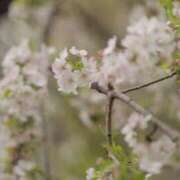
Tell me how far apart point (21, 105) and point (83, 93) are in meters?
1.11

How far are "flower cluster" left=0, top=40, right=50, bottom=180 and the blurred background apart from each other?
0.46 m

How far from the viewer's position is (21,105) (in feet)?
8.10

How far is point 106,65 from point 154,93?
63.6 inches

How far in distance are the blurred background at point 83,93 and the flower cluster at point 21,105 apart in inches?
18.2

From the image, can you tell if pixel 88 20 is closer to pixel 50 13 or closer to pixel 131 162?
pixel 50 13

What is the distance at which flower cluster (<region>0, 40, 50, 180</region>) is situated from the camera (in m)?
2.32

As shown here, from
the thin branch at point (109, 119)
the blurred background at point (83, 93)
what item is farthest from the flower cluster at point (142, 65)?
the blurred background at point (83, 93)

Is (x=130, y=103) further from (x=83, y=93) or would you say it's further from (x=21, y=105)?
(x=83, y=93)

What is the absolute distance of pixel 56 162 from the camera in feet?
15.4

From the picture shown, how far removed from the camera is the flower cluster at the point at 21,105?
7.61 feet

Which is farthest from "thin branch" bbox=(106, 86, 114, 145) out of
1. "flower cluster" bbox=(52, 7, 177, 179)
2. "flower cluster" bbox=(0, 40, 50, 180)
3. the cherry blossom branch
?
"flower cluster" bbox=(0, 40, 50, 180)

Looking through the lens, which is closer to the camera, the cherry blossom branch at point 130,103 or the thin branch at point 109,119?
the thin branch at point 109,119

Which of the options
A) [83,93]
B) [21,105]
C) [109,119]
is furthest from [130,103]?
[83,93]

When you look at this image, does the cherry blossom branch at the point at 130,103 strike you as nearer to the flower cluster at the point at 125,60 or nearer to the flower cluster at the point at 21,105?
the flower cluster at the point at 125,60
